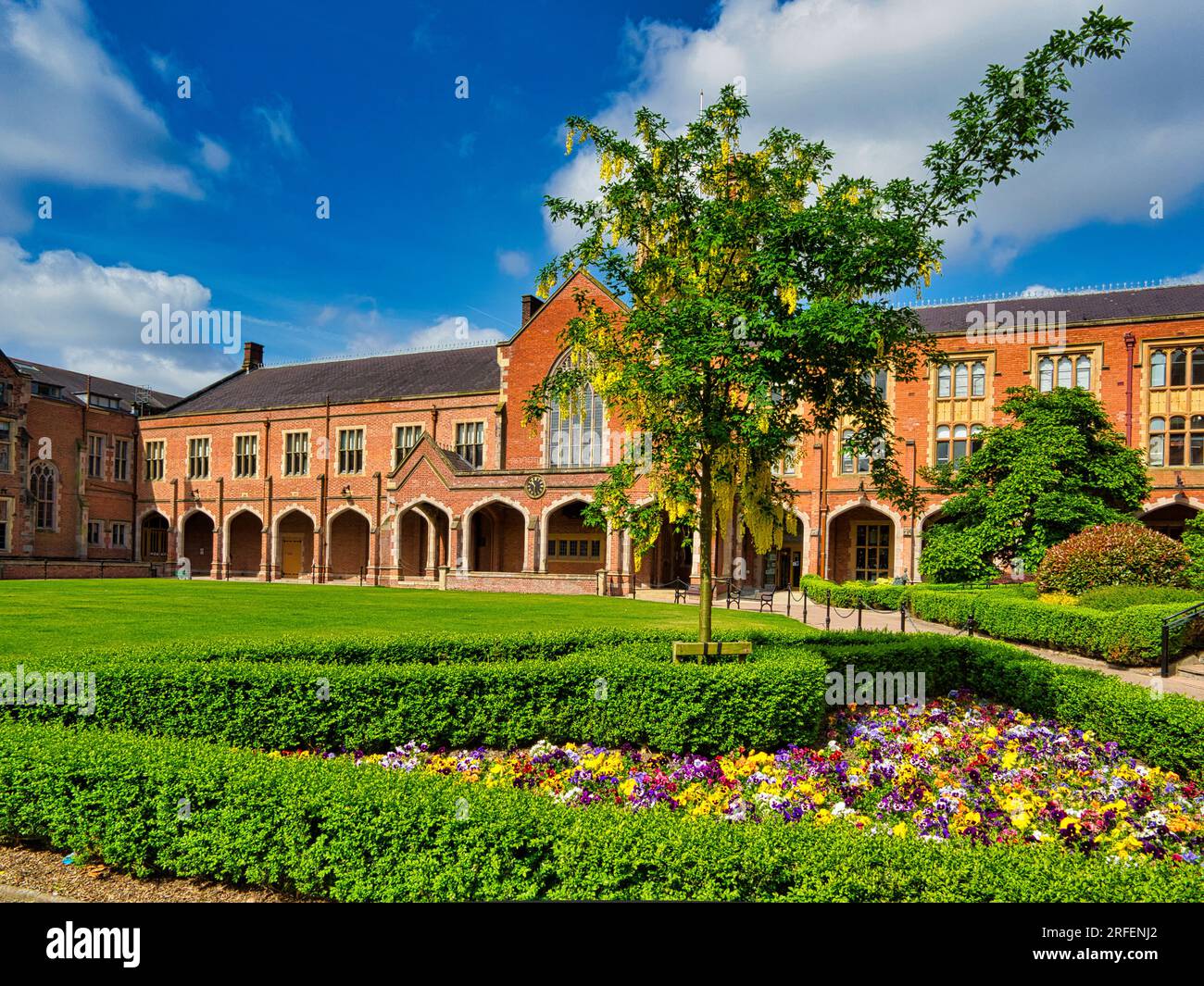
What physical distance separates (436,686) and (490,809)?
12.3ft

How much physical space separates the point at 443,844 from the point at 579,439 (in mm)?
34731

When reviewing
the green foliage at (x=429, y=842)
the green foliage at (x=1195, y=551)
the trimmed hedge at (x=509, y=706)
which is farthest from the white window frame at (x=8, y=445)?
the green foliage at (x=1195, y=551)

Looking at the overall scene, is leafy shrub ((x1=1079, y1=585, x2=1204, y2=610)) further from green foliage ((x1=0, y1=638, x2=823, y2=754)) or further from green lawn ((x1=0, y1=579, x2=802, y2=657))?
green foliage ((x1=0, y1=638, x2=823, y2=754))

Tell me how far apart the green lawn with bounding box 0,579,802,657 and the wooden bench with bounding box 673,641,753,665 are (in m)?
1.83

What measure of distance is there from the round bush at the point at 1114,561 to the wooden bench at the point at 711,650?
14.3 meters

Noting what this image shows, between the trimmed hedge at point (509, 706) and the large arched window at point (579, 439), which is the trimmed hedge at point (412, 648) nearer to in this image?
the trimmed hedge at point (509, 706)

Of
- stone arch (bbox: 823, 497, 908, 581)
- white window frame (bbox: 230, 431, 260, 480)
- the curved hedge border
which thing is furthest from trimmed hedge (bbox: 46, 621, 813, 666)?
white window frame (bbox: 230, 431, 260, 480)

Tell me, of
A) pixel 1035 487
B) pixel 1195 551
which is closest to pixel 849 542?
pixel 1035 487

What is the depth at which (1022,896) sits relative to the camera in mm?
4199

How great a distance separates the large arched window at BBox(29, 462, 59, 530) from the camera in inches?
1772

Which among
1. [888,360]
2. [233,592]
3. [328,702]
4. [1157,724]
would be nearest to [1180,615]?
[1157,724]

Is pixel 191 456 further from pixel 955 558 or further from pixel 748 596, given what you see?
pixel 955 558

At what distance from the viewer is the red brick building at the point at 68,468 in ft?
143

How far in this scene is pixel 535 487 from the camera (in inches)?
1414
